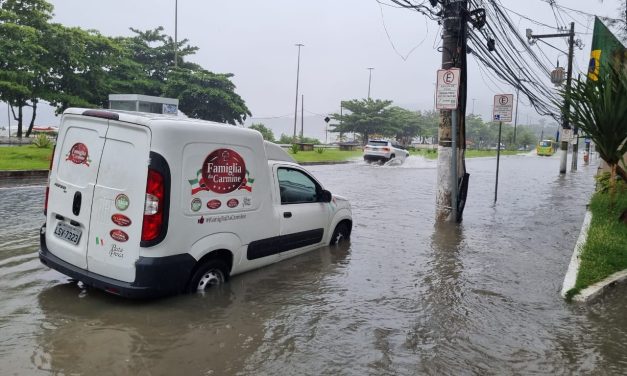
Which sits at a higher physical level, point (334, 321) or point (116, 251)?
point (116, 251)

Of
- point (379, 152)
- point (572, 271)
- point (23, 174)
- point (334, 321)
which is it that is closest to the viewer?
point (334, 321)

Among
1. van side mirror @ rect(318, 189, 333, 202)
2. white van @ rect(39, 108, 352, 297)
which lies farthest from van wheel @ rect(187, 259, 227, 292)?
van side mirror @ rect(318, 189, 333, 202)

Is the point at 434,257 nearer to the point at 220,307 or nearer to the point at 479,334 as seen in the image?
the point at 479,334

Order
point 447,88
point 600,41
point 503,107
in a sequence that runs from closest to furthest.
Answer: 1. point 447,88
2. point 503,107
3. point 600,41

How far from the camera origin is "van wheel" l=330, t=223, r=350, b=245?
7543mm

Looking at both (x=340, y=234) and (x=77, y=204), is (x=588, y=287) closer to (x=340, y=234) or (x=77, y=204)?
(x=340, y=234)

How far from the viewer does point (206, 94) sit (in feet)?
148

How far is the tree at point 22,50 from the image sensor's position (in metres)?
26.3

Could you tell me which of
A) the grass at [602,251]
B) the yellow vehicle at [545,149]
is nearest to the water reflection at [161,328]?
the grass at [602,251]

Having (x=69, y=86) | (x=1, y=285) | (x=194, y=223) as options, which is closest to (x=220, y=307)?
(x=194, y=223)

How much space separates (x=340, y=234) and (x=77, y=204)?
4060 mm

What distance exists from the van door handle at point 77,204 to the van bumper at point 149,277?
1.76 ft

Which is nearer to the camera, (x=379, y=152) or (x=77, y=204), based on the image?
(x=77, y=204)

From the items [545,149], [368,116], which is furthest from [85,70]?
[545,149]
